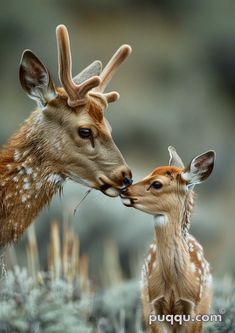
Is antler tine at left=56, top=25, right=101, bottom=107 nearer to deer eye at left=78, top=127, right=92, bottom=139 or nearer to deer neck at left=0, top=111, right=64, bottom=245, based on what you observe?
deer eye at left=78, top=127, right=92, bottom=139

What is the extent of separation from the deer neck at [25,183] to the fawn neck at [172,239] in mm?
537

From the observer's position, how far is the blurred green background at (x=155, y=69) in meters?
9.78

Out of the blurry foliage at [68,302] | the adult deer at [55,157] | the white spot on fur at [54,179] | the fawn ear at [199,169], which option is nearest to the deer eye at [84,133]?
the adult deer at [55,157]

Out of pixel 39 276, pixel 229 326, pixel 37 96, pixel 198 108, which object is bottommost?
pixel 229 326

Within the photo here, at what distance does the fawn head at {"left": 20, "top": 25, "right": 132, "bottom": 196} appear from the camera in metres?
4.89

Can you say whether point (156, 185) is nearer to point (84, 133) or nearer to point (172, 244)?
point (172, 244)

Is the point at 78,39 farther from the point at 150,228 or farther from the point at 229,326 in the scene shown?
the point at 229,326

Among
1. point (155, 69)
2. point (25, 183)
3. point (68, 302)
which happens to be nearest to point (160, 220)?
point (25, 183)

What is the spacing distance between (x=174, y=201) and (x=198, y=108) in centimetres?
512

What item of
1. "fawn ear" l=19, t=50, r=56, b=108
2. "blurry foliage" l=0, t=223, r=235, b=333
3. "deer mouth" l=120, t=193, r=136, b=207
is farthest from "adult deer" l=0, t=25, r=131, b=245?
"blurry foliage" l=0, t=223, r=235, b=333

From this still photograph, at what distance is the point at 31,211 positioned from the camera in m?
4.96

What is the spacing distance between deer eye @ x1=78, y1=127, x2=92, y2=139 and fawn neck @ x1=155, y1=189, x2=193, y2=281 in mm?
535

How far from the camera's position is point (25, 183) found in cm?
494

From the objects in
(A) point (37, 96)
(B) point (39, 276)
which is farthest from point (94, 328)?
(A) point (37, 96)
